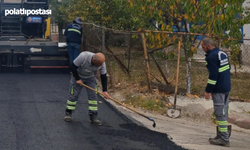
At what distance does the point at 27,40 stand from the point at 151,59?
5.38m

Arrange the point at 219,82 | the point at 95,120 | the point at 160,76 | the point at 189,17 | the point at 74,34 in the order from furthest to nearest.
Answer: the point at 74,34
the point at 160,76
the point at 189,17
the point at 95,120
the point at 219,82

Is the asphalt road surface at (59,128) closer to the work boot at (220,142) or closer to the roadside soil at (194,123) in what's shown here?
the roadside soil at (194,123)

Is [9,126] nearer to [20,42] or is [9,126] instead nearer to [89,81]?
[89,81]

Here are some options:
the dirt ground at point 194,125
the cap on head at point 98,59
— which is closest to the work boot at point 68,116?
the cap on head at point 98,59

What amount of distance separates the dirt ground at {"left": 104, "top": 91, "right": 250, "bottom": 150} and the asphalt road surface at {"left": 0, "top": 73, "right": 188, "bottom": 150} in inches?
11.8

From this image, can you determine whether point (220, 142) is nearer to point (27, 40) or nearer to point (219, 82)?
point (219, 82)

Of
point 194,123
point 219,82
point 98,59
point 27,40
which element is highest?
point 98,59

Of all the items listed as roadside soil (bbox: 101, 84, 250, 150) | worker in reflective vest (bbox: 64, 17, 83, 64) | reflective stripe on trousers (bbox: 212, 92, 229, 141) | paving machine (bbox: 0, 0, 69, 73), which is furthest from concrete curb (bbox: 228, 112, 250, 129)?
paving machine (bbox: 0, 0, 69, 73)

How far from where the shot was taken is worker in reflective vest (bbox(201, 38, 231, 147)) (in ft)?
24.3

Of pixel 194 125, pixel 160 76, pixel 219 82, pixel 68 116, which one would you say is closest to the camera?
pixel 219 82

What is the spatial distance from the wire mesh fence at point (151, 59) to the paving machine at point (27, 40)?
4.55 feet

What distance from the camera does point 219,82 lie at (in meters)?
7.50

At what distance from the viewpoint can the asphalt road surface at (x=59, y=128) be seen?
717cm

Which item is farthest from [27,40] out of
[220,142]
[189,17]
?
[220,142]
